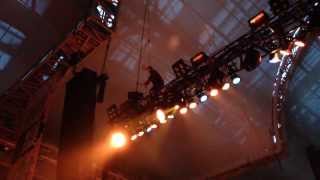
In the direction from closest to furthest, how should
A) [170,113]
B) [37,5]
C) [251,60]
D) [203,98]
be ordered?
[251,60], [203,98], [170,113], [37,5]

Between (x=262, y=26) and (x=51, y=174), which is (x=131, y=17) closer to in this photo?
(x=51, y=174)

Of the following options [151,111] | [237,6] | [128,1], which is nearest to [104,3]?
[151,111]

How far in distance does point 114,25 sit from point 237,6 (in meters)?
6.80

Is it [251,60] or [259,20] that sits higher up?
[259,20]

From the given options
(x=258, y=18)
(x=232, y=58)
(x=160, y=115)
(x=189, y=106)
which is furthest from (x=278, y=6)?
(x=160, y=115)

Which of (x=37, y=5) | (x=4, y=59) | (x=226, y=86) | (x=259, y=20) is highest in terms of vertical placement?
(x=37, y=5)

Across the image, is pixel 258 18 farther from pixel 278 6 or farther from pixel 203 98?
pixel 203 98

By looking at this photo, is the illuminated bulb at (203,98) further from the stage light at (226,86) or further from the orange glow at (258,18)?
the orange glow at (258,18)

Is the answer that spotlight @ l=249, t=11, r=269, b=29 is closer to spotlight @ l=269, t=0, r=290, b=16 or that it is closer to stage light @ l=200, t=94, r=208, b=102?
spotlight @ l=269, t=0, r=290, b=16

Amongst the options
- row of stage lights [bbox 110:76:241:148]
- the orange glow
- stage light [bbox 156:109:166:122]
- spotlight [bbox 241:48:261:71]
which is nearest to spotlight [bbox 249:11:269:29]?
the orange glow

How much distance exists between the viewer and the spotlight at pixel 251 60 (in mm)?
7652

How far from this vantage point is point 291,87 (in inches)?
705

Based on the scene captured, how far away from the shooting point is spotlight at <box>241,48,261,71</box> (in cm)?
765

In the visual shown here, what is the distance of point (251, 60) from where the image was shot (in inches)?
303
